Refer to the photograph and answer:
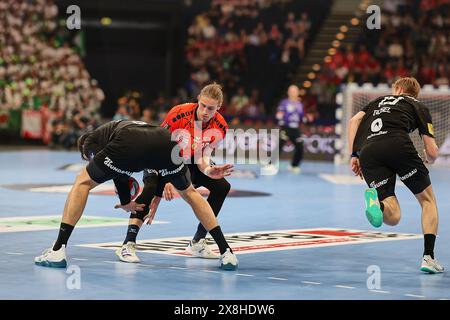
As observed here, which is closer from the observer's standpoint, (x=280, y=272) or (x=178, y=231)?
(x=280, y=272)

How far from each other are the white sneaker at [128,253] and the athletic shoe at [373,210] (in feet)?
7.11

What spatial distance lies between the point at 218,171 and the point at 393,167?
62.9 inches

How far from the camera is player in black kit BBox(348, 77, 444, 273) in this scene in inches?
345

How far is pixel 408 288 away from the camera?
7.88 meters

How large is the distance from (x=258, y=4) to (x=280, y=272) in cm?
2519

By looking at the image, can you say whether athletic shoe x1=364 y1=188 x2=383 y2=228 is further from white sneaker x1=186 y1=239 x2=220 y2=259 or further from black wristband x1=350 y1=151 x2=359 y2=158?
white sneaker x1=186 y1=239 x2=220 y2=259

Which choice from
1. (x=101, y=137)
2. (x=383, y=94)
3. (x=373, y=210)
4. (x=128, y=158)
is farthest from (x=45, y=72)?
(x=373, y=210)

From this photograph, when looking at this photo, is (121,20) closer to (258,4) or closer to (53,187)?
(258,4)

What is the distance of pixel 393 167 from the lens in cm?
891

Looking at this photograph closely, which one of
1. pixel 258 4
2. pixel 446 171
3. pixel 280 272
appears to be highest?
pixel 258 4

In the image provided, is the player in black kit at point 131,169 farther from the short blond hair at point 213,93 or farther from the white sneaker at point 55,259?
the short blond hair at point 213,93

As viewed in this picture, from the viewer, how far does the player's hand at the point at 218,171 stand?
8.71 meters

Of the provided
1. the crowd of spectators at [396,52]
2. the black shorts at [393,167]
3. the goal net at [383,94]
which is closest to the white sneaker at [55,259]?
the black shorts at [393,167]

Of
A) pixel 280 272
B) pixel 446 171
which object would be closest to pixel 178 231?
pixel 280 272
